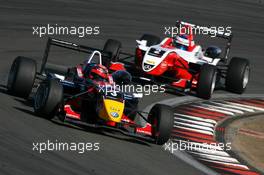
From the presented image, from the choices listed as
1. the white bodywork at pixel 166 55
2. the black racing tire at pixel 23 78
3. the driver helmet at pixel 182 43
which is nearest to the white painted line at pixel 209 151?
the black racing tire at pixel 23 78

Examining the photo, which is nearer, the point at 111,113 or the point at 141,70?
the point at 111,113

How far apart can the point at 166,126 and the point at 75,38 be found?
12.2 metres

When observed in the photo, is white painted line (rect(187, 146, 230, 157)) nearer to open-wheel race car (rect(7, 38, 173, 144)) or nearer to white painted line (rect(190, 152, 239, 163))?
white painted line (rect(190, 152, 239, 163))

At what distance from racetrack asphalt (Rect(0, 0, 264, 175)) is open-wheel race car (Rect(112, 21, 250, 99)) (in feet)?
2.21

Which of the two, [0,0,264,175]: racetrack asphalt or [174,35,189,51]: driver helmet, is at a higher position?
[174,35,189,51]: driver helmet

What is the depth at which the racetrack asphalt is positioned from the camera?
13.2 meters

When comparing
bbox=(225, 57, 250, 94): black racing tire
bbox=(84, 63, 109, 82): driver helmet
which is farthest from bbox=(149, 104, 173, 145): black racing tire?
bbox=(225, 57, 250, 94): black racing tire

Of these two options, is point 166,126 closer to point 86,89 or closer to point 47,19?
point 86,89

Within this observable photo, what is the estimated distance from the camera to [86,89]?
16281 mm

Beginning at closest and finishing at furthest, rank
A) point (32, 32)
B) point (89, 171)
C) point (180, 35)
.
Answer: point (89, 171) < point (180, 35) < point (32, 32)

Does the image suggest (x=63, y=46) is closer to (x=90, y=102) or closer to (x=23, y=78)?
(x=23, y=78)

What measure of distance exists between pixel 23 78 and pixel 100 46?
32.5ft

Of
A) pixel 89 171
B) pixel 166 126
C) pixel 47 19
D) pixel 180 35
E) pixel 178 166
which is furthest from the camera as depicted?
pixel 47 19

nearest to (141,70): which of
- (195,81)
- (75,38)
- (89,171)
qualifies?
(195,81)
